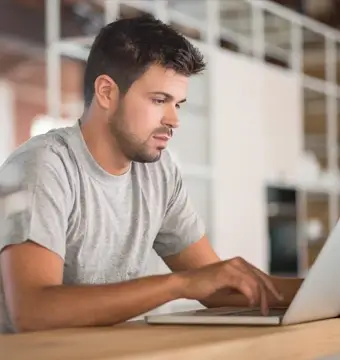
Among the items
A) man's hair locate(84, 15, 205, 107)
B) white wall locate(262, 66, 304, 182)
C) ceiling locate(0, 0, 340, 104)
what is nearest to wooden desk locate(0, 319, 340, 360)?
man's hair locate(84, 15, 205, 107)

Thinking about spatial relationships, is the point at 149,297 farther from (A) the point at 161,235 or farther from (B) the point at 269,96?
(B) the point at 269,96

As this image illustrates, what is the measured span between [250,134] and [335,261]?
3988 mm

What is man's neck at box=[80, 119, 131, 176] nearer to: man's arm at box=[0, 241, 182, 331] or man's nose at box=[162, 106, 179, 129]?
man's nose at box=[162, 106, 179, 129]

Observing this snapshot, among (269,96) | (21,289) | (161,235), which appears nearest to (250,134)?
(269,96)

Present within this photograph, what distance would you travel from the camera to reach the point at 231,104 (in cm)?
499

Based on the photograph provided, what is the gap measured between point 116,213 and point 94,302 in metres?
0.39

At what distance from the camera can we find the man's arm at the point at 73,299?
1195mm

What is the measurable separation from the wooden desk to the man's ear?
1.72 ft

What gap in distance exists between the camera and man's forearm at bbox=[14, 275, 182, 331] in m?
1.19

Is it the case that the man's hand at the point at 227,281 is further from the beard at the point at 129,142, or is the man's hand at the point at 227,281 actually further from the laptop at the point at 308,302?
the beard at the point at 129,142

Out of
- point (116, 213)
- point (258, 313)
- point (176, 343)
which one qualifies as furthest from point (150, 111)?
point (176, 343)

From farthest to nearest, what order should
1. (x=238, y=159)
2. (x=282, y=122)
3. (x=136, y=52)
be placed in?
(x=282, y=122), (x=238, y=159), (x=136, y=52)

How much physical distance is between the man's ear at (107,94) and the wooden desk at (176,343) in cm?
52

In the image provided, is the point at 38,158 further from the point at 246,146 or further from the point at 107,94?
the point at 246,146
